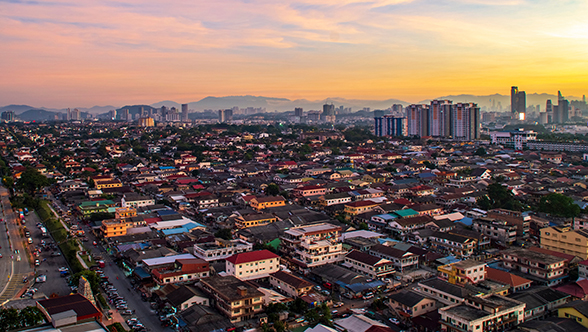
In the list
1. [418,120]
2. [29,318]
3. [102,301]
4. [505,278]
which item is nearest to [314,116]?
[418,120]

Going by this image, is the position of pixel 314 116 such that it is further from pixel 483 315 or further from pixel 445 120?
pixel 483 315

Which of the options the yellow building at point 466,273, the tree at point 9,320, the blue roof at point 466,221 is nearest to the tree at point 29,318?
the tree at point 9,320

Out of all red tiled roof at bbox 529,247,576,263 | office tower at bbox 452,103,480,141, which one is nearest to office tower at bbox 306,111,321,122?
office tower at bbox 452,103,480,141

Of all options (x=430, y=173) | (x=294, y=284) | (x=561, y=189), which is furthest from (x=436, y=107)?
(x=294, y=284)

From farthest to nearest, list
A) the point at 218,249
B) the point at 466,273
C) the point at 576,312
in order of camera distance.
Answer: the point at 218,249, the point at 466,273, the point at 576,312

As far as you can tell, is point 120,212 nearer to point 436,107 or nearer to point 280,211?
point 280,211
